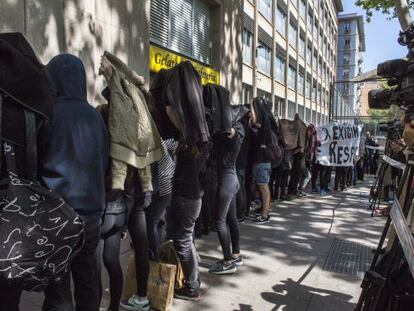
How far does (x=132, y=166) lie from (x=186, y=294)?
4.89 feet

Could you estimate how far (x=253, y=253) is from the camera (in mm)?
5336

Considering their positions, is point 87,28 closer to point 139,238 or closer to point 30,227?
point 139,238

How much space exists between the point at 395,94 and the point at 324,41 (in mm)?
48908

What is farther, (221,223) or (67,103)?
(221,223)

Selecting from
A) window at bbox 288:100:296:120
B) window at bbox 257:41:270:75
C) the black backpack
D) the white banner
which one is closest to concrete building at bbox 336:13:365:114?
window at bbox 288:100:296:120

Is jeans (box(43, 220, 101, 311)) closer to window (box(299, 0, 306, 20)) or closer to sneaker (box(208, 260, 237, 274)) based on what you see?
sneaker (box(208, 260, 237, 274))

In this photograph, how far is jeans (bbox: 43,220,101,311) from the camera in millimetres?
2170

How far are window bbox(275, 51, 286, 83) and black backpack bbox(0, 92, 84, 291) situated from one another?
83.2 ft

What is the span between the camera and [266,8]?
23.9 m

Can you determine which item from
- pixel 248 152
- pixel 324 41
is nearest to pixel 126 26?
pixel 248 152

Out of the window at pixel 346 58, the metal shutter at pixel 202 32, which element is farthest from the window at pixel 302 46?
the window at pixel 346 58

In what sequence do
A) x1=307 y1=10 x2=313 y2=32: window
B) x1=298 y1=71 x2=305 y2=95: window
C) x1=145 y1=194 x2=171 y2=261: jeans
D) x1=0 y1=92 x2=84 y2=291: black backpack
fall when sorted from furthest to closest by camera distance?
x1=307 y1=10 x2=313 y2=32: window
x1=298 y1=71 x2=305 y2=95: window
x1=145 y1=194 x2=171 y2=261: jeans
x1=0 y1=92 x2=84 y2=291: black backpack

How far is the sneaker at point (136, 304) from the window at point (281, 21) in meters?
24.8

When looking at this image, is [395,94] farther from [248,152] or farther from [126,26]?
[126,26]
